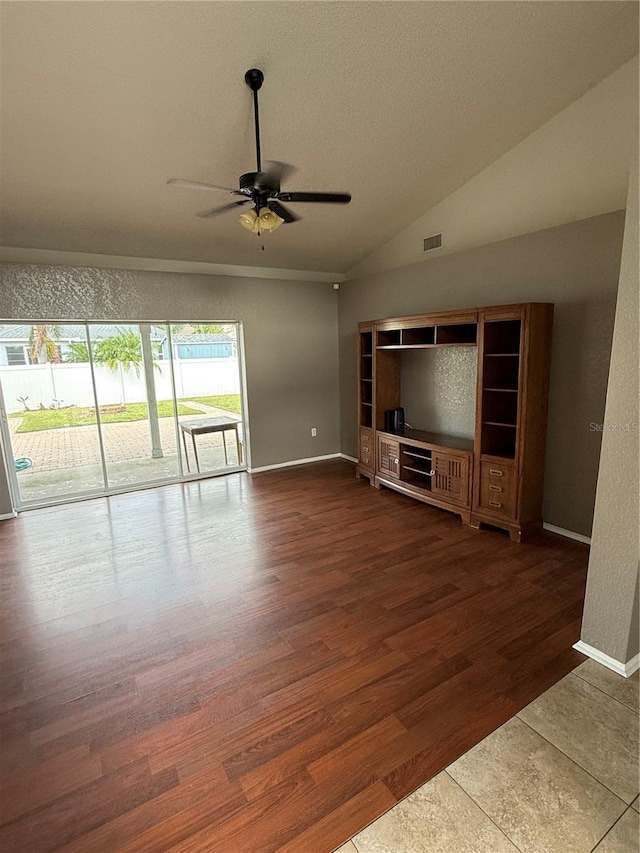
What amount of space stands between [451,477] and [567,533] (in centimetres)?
110

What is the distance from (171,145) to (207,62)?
0.74m

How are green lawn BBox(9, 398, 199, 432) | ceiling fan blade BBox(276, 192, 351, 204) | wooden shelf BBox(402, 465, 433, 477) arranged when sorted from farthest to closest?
1. green lawn BBox(9, 398, 199, 432)
2. wooden shelf BBox(402, 465, 433, 477)
3. ceiling fan blade BBox(276, 192, 351, 204)

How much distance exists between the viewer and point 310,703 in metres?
2.00

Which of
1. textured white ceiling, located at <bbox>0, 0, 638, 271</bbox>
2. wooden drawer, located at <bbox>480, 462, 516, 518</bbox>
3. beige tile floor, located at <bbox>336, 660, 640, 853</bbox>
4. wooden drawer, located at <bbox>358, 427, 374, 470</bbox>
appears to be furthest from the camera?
wooden drawer, located at <bbox>358, 427, 374, 470</bbox>

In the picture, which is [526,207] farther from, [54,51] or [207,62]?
[54,51]

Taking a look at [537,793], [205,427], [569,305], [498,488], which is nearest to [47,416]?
[205,427]

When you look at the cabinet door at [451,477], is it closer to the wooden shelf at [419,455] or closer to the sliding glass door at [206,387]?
the wooden shelf at [419,455]

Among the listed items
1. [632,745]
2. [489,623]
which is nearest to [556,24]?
[489,623]

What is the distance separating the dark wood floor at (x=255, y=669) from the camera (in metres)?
1.56

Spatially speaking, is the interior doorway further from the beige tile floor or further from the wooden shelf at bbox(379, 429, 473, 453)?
the beige tile floor

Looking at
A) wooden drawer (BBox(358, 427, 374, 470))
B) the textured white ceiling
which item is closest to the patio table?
wooden drawer (BBox(358, 427, 374, 470))

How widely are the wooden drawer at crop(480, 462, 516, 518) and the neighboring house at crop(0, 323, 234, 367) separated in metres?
3.74

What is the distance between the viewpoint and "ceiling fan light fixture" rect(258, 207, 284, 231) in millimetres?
2437

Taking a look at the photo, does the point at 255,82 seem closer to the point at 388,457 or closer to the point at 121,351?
the point at 121,351
